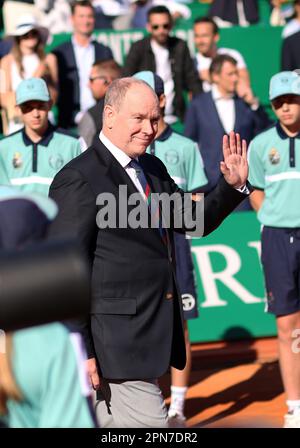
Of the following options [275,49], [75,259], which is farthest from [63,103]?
[75,259]

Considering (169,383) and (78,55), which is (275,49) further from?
(169,383)

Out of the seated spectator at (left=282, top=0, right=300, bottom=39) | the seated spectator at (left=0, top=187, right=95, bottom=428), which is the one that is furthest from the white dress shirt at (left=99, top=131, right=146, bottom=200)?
the seated spectator at (left=282, top=0, right=300, bottom=39)

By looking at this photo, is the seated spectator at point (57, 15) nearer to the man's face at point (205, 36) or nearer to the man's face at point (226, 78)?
the man's face at point (205, 36)

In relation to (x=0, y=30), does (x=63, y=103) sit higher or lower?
lower

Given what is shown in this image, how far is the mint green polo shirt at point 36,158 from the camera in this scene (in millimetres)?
7762

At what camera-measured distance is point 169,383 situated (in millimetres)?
8734

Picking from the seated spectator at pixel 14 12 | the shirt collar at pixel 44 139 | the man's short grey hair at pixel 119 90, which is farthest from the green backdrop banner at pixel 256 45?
the man's short grey hair at pixel 119 90

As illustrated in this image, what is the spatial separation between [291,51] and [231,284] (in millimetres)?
3900

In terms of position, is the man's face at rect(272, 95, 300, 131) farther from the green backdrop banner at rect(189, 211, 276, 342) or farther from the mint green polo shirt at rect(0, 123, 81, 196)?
the green backdrop banner at rect(189, 211, 276, 342)

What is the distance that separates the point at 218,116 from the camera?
10359 mm

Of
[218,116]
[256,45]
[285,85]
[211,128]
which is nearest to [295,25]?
[256,45]

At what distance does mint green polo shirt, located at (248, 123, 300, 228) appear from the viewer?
296 inches
